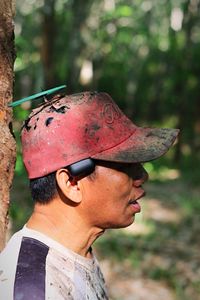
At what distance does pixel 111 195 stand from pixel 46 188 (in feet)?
0.71

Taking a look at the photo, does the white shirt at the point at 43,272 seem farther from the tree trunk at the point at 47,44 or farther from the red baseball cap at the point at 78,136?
the tree trunk at the point at 47,44

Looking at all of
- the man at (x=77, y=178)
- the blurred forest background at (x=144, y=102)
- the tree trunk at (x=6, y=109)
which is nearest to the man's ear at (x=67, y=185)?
the man at (x=77, y=178)

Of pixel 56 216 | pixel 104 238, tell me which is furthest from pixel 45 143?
pixel 104 238

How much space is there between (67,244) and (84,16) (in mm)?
11027

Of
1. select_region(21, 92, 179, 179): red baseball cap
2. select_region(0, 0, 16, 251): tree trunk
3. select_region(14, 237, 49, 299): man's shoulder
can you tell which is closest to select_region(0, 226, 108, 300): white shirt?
select_region(14, 237, 49, 299): man's shoulder

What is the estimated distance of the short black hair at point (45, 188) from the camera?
1666mm

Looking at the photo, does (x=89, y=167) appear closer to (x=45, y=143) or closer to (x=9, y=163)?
(x=45, y=143)

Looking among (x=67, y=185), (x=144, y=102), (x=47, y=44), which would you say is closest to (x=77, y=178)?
(x=67, y=185)

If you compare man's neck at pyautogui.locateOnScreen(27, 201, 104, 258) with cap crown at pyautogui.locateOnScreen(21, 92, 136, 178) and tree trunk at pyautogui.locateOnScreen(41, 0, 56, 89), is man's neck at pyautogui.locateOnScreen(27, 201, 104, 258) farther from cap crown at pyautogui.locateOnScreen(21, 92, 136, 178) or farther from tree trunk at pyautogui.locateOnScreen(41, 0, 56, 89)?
tree trunk at pyautogui.locateOnScreen(41, 0, 56, 89)

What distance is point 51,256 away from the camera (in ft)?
5.12

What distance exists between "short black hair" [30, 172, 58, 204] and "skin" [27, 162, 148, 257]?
0.7 inches

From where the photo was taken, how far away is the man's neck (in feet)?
5.42

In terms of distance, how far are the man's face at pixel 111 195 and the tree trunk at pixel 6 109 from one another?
0.49 m

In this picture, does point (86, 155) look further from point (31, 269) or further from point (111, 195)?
point (31, 269)
